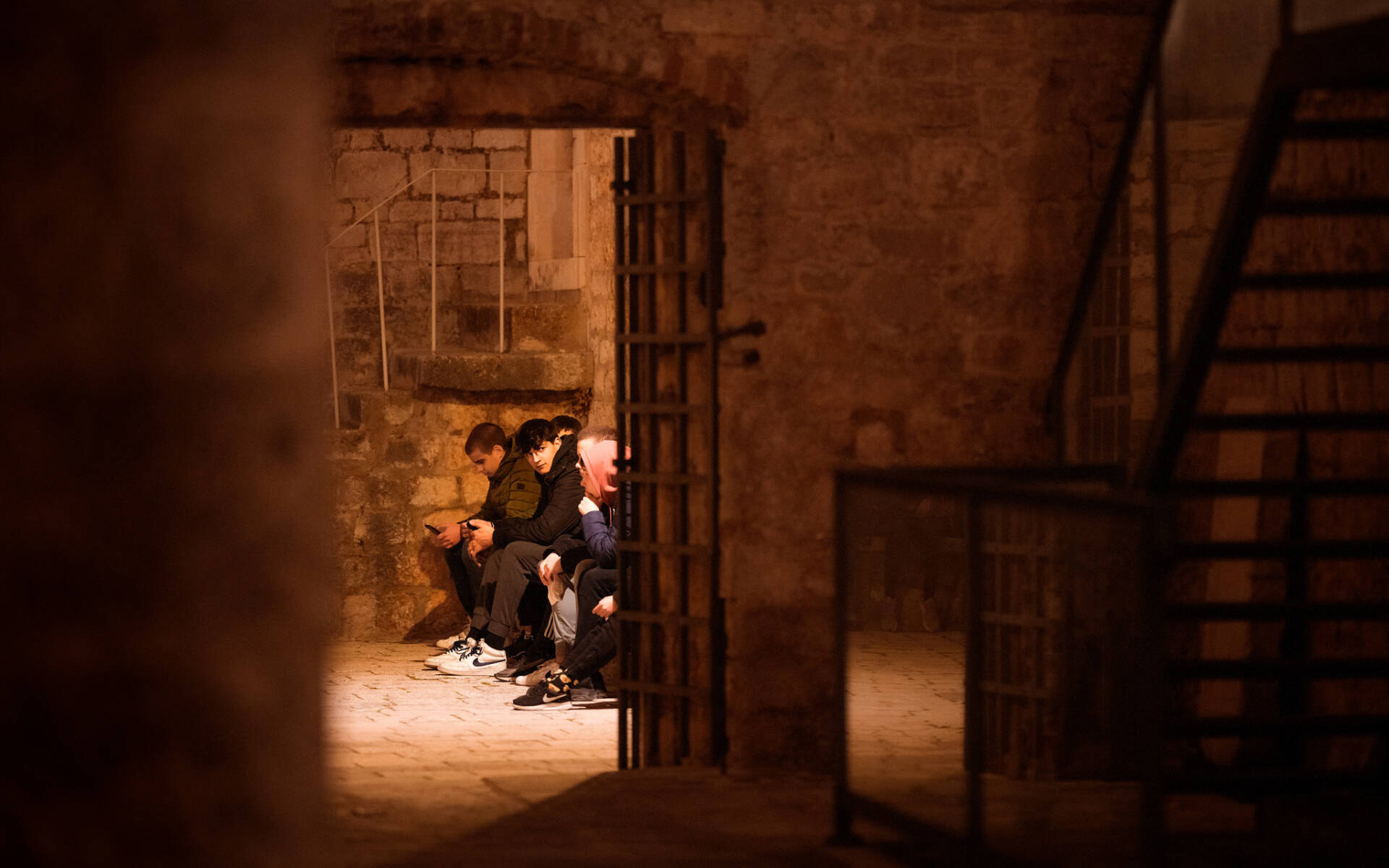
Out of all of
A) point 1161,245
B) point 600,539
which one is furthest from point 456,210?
point 1161,245

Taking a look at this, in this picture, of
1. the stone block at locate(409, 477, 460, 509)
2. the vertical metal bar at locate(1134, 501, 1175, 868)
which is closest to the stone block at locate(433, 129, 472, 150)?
the stone block at locate(409, 477, 460, 509)

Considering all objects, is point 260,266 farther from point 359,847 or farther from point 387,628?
point 387,628

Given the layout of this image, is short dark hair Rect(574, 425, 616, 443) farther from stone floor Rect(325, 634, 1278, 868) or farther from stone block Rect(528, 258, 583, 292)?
stone block Rect(528, 258, 583, 292)

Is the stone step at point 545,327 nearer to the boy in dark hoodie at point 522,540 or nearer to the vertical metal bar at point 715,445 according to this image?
the boy in dark hoodie at point 522,540

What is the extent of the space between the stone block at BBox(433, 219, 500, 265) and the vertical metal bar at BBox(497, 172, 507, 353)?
0.06 meters

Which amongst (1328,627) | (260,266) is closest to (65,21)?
(260,266)

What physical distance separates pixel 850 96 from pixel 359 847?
292 cm

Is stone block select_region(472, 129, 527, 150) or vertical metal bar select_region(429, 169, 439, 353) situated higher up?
stone block select_region(472, 129, 527, 150)

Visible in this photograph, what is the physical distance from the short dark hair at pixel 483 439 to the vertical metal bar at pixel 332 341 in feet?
3.57

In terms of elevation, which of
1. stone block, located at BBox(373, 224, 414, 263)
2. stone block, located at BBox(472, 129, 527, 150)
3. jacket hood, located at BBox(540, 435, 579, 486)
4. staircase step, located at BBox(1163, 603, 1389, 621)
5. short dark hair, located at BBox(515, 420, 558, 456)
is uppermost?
stone block, located at BBox(472, 129, 527, 150)

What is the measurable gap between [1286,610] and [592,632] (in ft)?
11.3

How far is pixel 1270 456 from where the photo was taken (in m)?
4.81

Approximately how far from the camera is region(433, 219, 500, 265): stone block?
10.5 meters

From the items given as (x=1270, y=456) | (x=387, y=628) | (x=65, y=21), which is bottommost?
(x=387, y=628)
